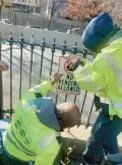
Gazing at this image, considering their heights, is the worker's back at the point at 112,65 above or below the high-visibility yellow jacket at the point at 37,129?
above

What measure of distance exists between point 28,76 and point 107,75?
6741mm

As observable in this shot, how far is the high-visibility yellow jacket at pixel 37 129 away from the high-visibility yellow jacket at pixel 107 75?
49cm

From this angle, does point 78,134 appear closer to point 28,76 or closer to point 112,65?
point 112,65

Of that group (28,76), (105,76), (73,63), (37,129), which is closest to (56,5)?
(28,76)

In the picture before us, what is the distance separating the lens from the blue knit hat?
3115 millimetres

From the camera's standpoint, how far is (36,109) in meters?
2.55

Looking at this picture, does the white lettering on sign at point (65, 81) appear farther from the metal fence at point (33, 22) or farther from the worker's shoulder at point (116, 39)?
the metal fence at point (33, 22)

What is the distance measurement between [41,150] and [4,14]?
2742 cm

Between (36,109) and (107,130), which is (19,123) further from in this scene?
(107,130)

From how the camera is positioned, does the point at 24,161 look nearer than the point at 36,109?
No

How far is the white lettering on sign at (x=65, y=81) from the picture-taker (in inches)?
145

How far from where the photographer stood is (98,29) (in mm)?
3109

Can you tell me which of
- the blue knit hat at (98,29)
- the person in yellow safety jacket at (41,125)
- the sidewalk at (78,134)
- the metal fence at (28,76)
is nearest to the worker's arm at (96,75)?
the blue knit hat at (98,29)

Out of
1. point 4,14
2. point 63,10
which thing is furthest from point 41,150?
point 63,10
